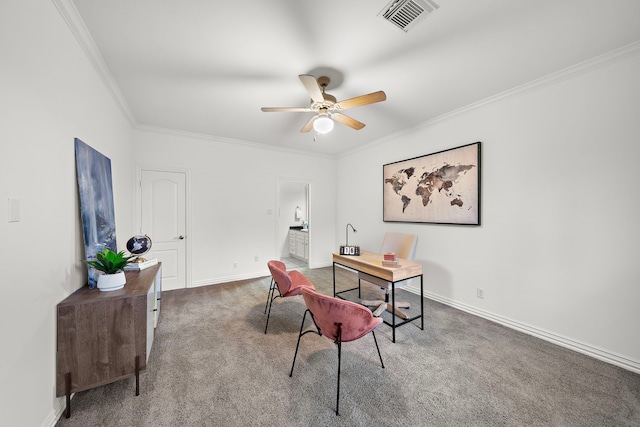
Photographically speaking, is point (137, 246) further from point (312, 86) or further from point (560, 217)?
point (560, 217)

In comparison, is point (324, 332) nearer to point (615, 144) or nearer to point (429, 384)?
point (429, 384)

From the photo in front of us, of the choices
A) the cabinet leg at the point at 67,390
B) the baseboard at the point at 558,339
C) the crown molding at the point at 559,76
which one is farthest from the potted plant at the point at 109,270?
the crown molding at the point at 559,76

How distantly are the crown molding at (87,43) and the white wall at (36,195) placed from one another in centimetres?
5

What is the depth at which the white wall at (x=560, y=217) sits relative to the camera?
2.02 metres

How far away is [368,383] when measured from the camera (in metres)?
1.81

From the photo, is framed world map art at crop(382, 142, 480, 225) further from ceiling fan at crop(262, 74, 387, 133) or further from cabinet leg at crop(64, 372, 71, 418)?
cabinet leg at crop(64, 372, 71, 418)

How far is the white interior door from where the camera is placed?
3729 millimetres

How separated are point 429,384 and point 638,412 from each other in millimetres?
1298

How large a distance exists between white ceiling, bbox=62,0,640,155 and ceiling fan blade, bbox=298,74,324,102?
0.30m

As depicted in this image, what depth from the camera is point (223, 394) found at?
171cm

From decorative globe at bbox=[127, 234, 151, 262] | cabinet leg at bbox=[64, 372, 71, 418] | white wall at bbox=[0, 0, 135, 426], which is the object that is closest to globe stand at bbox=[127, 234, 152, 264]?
decorative globe at bbox=[127, 234, 151, 262]

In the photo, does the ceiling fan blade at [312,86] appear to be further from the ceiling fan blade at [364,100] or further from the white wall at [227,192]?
the white wall at [227,192]

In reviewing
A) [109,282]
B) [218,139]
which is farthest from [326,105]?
[218,139]

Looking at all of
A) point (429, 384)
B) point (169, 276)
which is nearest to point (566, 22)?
point (429, 384)
